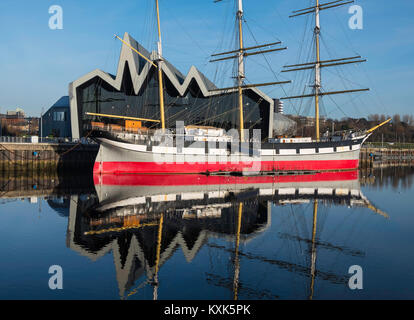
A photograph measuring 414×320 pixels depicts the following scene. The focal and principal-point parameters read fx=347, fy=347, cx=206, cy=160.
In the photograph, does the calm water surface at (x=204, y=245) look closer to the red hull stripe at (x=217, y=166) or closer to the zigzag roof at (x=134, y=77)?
the red hull stripe at (x=217, y=166)

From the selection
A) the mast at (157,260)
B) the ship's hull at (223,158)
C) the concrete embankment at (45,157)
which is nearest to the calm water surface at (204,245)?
the mast at (157,260)

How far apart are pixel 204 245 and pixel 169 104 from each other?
137 ft

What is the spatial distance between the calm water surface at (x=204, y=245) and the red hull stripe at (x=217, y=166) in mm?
11356

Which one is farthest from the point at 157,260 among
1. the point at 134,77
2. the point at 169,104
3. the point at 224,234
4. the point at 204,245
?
the point at 169,104

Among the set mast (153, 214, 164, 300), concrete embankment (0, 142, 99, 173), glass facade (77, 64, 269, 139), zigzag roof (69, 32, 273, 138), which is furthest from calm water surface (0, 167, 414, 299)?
glass facade (77, 64, 269, 139)

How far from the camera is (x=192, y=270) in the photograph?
938 centimetres

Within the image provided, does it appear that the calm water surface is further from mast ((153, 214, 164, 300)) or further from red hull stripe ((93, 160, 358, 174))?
red hull stripe ((93, 160, 358, 174))

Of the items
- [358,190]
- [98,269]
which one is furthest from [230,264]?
[358,190]

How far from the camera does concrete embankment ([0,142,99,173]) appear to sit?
3650 cm

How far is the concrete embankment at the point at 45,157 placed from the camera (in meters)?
36.5

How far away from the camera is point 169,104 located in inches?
2037

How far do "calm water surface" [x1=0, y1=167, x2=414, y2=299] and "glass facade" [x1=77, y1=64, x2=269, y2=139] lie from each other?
88.1 feet

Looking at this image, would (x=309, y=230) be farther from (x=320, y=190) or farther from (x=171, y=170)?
(x=171, y=170)

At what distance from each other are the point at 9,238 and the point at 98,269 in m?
5.35
